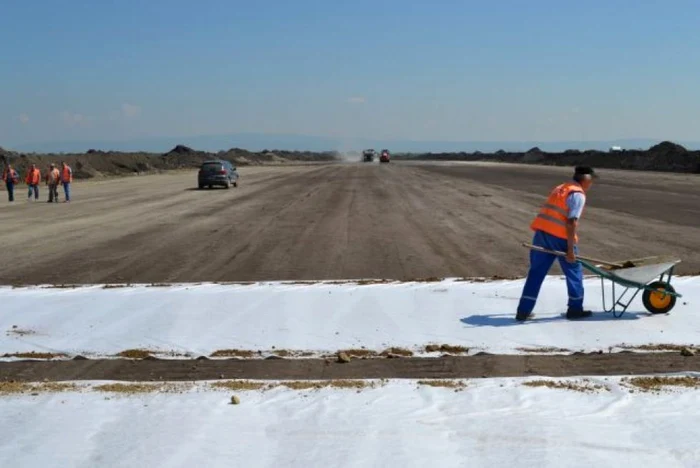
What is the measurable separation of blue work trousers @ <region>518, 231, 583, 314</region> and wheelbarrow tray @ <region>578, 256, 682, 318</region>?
169 millimetres

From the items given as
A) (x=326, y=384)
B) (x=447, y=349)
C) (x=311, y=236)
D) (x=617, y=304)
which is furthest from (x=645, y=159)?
(x=326, y=384)

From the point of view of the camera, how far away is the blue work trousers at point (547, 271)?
8.35 m

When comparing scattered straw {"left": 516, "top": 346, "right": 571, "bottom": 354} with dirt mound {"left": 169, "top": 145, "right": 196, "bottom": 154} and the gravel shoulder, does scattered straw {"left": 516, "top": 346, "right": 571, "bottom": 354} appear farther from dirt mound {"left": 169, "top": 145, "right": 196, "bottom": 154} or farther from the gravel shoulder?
dirt mound {"left": 169, "top": 145, "right": 196, "bottom": 154}

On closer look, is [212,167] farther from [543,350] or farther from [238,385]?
[238,385]

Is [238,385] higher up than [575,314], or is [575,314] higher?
[575,314]

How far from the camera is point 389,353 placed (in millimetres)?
7461

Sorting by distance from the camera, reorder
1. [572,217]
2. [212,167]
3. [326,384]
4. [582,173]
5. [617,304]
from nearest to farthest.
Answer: [326,384], [572,217], [582,173], [617,304], [212,167]

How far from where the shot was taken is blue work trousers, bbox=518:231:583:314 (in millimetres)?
8352

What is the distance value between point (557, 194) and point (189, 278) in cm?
649

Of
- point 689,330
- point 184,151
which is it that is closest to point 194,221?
point 689,330

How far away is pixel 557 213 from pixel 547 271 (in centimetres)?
64

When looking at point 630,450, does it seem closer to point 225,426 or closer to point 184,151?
point 225,426

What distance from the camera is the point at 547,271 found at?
838cm

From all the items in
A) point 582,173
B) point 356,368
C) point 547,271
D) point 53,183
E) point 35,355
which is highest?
point 582,173
